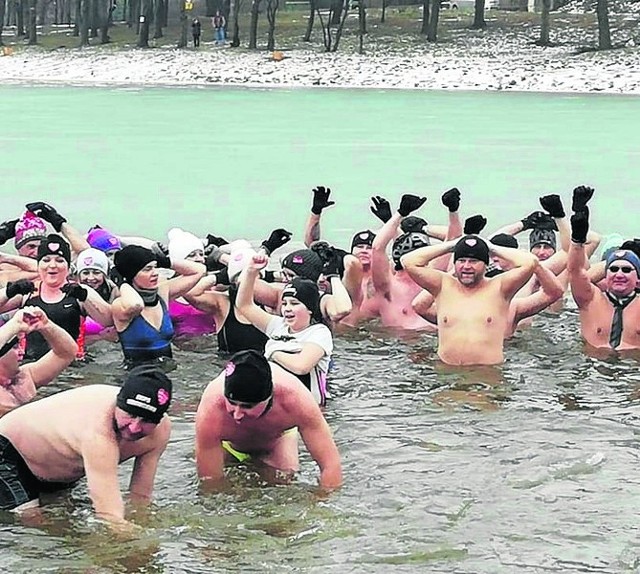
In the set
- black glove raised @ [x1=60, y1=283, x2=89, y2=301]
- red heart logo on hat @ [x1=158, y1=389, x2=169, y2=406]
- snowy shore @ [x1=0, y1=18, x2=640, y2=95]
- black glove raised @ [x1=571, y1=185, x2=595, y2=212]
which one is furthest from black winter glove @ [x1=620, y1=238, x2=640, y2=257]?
snowy shore @ [x1=0, y1=18, x2=640, y2=95]

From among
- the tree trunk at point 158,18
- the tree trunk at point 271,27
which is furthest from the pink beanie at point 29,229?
the tree trunk at point 158,18

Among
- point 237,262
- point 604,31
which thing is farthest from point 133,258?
point 604,31

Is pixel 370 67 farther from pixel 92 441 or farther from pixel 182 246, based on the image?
pixel 92 441

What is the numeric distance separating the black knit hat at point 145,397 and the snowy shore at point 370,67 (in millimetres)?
29237

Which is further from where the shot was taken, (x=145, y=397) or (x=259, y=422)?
(x=259, y=422)

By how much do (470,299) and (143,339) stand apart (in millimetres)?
2119

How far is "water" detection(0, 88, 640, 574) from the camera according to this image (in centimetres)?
510

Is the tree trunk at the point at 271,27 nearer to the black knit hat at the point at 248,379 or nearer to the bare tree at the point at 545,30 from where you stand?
the bare tree at the point at 545,30

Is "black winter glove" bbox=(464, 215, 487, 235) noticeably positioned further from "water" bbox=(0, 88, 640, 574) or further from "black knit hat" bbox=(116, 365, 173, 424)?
"black knit hat" bbox=(116, 365, 173, 424)

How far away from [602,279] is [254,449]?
146 inches

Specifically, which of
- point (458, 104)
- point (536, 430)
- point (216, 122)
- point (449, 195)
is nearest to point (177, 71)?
point (458, 104)

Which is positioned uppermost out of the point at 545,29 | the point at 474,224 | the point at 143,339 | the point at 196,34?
the point at 545,29

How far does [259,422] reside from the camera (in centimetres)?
541

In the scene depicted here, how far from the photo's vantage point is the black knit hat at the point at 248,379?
4.95 metres
